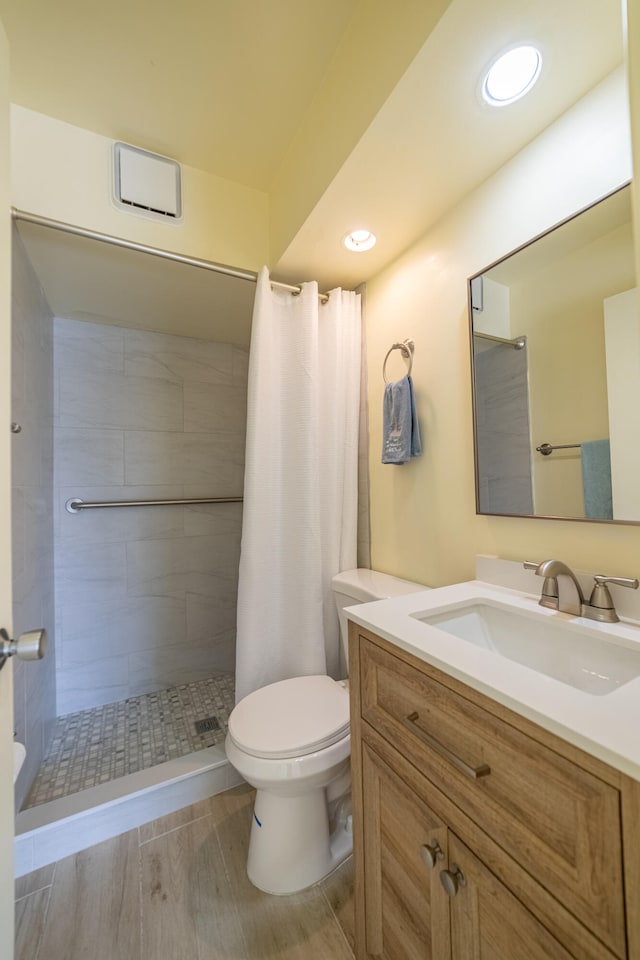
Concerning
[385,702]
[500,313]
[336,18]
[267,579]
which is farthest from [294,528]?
[336,18]

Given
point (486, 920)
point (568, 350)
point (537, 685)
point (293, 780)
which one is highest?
point (568, 350)

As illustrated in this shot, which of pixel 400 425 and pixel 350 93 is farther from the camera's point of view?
pixel 400 425

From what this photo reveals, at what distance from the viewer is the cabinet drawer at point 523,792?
0.41 m

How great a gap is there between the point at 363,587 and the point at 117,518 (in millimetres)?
1505

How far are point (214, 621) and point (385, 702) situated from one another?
5.85ft

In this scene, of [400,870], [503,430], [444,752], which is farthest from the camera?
[503,430]

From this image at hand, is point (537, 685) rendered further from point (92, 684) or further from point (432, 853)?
point (92, 684)

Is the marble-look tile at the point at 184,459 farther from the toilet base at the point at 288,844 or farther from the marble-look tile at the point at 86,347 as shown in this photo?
the toilet base at the point at 288,844

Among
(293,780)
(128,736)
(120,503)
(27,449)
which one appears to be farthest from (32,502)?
(293,780)

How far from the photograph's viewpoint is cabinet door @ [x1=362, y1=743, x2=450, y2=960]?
0.64m

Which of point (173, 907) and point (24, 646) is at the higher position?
point (24, 646)

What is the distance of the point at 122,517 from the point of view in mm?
2082

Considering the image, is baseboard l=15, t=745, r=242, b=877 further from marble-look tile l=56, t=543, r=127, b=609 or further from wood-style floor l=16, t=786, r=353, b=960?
marble-look tile l=56, t=543, r=127, b=609

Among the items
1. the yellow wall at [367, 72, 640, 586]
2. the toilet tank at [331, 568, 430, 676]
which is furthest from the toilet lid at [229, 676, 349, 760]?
the yellow wall at [367, 72, 640, 586]
